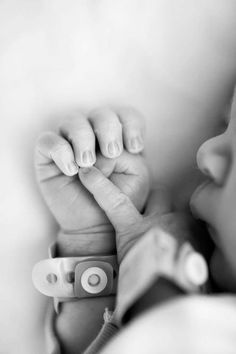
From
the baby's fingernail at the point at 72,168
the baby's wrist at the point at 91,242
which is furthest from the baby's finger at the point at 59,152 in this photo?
the baby's wrist at the point at 91,242

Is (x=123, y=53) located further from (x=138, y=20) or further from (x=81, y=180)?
(x=81, y=180)

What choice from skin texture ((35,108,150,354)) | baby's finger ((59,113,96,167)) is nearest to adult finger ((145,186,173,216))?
skin texture ((35,108,150,354))

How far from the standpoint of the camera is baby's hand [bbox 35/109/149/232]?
0.77 m

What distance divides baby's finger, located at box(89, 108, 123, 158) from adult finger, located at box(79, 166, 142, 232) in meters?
0.04

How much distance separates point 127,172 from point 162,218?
97 millimetres

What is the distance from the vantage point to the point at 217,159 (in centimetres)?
67

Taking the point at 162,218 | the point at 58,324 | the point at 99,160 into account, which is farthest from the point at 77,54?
the point at 58,324

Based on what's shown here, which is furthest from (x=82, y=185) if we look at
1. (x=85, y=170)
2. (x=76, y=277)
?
(x=76, y=277)

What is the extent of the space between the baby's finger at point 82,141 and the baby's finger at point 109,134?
0.04ft

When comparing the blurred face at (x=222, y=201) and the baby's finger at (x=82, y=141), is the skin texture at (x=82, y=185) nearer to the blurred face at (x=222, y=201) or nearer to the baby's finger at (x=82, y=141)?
the baby's finger at (x=82, y=141)

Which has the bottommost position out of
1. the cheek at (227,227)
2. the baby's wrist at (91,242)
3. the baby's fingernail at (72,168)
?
the baby's wrist at (91,242)

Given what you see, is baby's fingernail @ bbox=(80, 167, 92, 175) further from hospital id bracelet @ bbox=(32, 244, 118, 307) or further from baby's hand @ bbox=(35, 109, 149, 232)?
hospital id bracelet @ bbox=(32, 244, 118, 307)

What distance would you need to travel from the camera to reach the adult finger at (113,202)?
76cm

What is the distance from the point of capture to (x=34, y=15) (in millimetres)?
841
